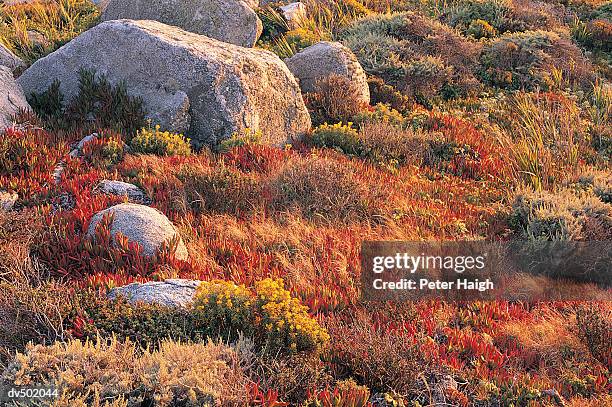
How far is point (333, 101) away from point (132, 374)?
9278 millimetres

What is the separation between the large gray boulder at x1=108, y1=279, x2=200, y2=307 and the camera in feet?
17.4

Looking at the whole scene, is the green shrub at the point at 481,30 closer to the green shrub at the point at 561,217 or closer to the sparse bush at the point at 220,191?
the green shrub at the point at 561,217

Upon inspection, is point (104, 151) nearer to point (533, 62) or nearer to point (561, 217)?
point (561, 217)

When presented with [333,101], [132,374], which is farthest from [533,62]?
[132,374]

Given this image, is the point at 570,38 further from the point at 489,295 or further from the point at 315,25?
the point at 489,295

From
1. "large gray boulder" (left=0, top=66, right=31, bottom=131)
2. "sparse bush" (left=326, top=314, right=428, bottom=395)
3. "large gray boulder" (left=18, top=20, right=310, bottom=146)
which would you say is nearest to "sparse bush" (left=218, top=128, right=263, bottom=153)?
"large gray boulder" (left=18, top=20, right=310, bottom=146)

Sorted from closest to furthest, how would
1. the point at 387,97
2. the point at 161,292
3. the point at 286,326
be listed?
the point at 286,326 < the point at 161,292 < the point at 387,97

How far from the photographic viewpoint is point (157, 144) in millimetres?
9312

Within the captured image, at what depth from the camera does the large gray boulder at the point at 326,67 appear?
1363 cm

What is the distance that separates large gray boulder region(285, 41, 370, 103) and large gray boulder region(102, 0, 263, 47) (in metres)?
1.90

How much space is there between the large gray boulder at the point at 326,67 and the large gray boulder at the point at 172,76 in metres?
3.13

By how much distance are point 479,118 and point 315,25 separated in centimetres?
733

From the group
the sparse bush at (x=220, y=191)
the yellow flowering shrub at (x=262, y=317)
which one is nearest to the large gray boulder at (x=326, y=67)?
the sparse bush at (x=220, y=191)

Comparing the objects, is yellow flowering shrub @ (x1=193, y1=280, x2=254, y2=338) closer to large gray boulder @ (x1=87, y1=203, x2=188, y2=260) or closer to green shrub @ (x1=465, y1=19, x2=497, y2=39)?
large gray boulder @ (x1=87, y1=203, x2=188, y2=260)
